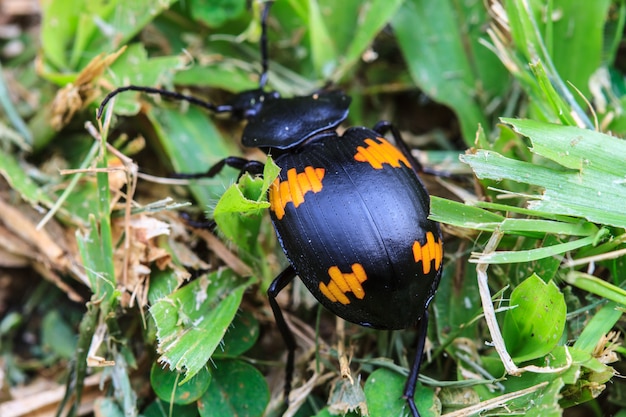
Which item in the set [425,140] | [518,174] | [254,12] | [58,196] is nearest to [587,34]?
[425,140]

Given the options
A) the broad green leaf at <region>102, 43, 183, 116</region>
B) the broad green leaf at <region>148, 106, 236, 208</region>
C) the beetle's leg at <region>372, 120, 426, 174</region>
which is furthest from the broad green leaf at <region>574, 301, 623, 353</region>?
the broad green leaf at <region>102, 43, 183, 116</region>

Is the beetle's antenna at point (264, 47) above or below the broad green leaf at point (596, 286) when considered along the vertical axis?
above

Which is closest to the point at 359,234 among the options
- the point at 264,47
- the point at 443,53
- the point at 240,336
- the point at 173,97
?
the point at 240,336

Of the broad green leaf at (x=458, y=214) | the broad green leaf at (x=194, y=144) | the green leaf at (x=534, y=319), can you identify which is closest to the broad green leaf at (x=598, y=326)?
the green leaf at (x=534, y=319)

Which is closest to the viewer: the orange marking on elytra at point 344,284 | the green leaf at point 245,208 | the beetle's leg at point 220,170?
the orange marking on elytra at point 344,284

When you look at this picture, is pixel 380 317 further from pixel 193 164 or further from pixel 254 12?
pixel 254 12

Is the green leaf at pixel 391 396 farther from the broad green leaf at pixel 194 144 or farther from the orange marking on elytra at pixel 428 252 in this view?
the broad green leaf at pixel 194 144

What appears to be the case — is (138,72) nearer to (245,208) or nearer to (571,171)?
(245,208)
